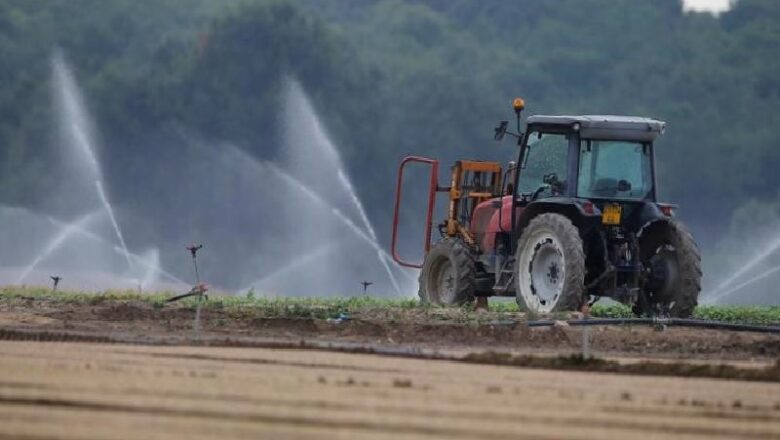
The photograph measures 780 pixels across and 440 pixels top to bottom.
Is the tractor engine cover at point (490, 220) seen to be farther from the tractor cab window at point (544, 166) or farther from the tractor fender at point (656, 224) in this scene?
the tractor fender at point (656, 224)

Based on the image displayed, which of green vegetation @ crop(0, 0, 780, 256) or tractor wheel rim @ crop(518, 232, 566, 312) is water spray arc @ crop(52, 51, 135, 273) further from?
tractor wheel rim @ crop(518, 232, 566, 312)

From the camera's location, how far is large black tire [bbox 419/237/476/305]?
98.2 feet

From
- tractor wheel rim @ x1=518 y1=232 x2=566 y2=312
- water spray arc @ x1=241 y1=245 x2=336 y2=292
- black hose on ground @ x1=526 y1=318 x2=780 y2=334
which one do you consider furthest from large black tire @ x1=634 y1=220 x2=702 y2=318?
water spray arc @ x1=241 y1=245 x2=336 y2=292

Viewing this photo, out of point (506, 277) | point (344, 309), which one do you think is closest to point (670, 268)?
point (506, 277)

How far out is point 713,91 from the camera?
246 feet

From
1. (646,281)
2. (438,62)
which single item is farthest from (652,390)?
(438,62)

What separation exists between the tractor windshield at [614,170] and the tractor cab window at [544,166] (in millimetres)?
290

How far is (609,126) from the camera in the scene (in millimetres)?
28078

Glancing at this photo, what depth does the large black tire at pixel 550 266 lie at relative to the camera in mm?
26391

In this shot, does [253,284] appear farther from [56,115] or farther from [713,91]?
[713,91]

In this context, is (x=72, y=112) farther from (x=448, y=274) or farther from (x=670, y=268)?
(x=670, y=268)

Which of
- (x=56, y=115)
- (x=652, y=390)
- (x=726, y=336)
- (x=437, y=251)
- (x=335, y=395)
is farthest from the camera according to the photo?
(x=56, y=115)

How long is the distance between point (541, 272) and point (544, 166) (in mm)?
1551

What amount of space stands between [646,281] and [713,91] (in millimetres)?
48662
